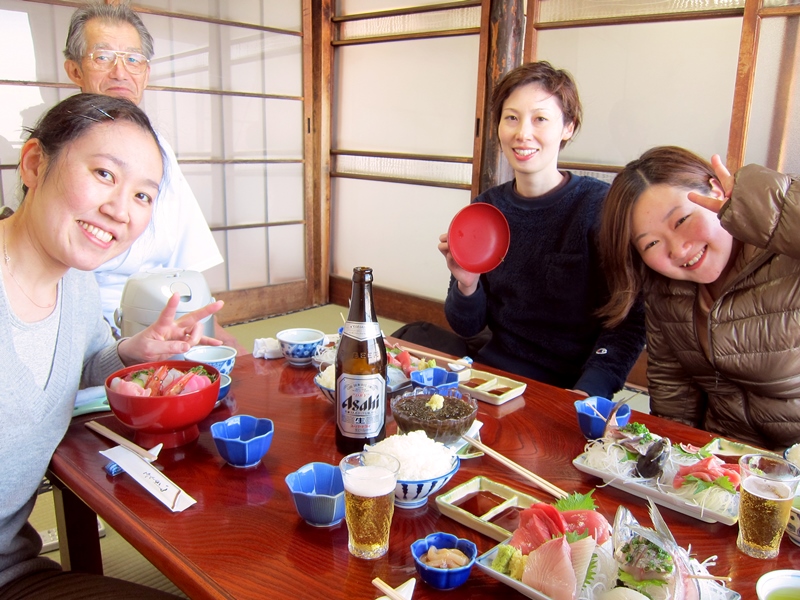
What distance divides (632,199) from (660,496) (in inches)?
33.4

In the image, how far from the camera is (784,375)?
63.0 inches

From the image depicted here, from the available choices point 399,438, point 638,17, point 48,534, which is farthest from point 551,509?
point 638,17

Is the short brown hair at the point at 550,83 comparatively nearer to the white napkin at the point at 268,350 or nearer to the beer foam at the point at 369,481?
the white napkin at the point at 268,350

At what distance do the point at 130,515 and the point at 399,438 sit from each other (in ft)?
1.52

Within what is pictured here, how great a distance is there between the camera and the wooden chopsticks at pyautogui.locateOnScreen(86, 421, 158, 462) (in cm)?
125

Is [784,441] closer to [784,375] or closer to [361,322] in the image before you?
[784,375]

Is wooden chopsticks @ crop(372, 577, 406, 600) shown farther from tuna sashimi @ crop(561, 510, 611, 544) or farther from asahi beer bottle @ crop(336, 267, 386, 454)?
asahi beer bottle @ crop(336, 267, 386, 454)

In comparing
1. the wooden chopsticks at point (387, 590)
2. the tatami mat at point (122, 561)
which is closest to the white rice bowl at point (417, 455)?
the wooden chopsticks at point (387, 590)

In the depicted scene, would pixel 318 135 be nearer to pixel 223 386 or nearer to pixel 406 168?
pixel 406 168

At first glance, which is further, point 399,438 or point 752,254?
point 752,254

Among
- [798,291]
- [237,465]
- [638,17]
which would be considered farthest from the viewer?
[638,17]

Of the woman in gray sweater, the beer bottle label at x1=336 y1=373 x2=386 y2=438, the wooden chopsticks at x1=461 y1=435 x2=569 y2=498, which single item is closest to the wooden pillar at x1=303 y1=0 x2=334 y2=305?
the woman in gray sweater

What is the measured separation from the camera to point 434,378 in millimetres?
1628

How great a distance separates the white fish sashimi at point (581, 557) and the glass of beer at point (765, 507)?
0.32m
